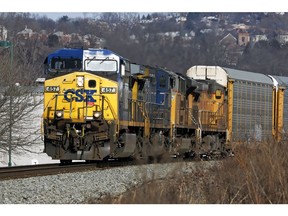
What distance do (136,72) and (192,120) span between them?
4.52m

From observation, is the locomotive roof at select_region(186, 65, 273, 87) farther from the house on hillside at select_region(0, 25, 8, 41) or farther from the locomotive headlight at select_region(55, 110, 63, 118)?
the house on hillside at select_region(0, 25, 8, 41)

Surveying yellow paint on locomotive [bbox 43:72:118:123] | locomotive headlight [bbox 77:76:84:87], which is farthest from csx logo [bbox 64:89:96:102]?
locomotive headlight [bbox 77:76:84:87]

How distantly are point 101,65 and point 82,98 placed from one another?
1033 mm

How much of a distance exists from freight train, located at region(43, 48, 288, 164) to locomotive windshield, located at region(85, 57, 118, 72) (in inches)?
1.0

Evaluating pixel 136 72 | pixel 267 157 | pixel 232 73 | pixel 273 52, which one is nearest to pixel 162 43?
pixel 232 73

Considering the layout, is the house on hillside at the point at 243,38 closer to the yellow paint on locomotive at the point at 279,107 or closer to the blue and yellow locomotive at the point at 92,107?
the yellow paint on locomotive at the point at 279,107

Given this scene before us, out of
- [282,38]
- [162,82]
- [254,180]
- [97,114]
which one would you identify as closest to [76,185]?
[254,180]

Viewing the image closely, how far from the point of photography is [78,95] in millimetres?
17344

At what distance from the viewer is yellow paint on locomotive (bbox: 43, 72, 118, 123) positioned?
17.2 metres

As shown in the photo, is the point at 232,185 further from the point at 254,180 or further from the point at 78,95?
the point at 78,95

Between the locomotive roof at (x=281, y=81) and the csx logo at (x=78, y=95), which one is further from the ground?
the locomotive roof at (x=281, y=81)

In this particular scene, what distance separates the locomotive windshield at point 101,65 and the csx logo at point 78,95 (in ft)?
2.06

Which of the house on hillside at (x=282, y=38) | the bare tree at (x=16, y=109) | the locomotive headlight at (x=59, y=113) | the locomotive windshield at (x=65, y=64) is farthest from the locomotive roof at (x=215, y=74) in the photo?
the bare tree at (x=16, y=109)

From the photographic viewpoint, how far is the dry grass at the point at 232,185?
862 cm
